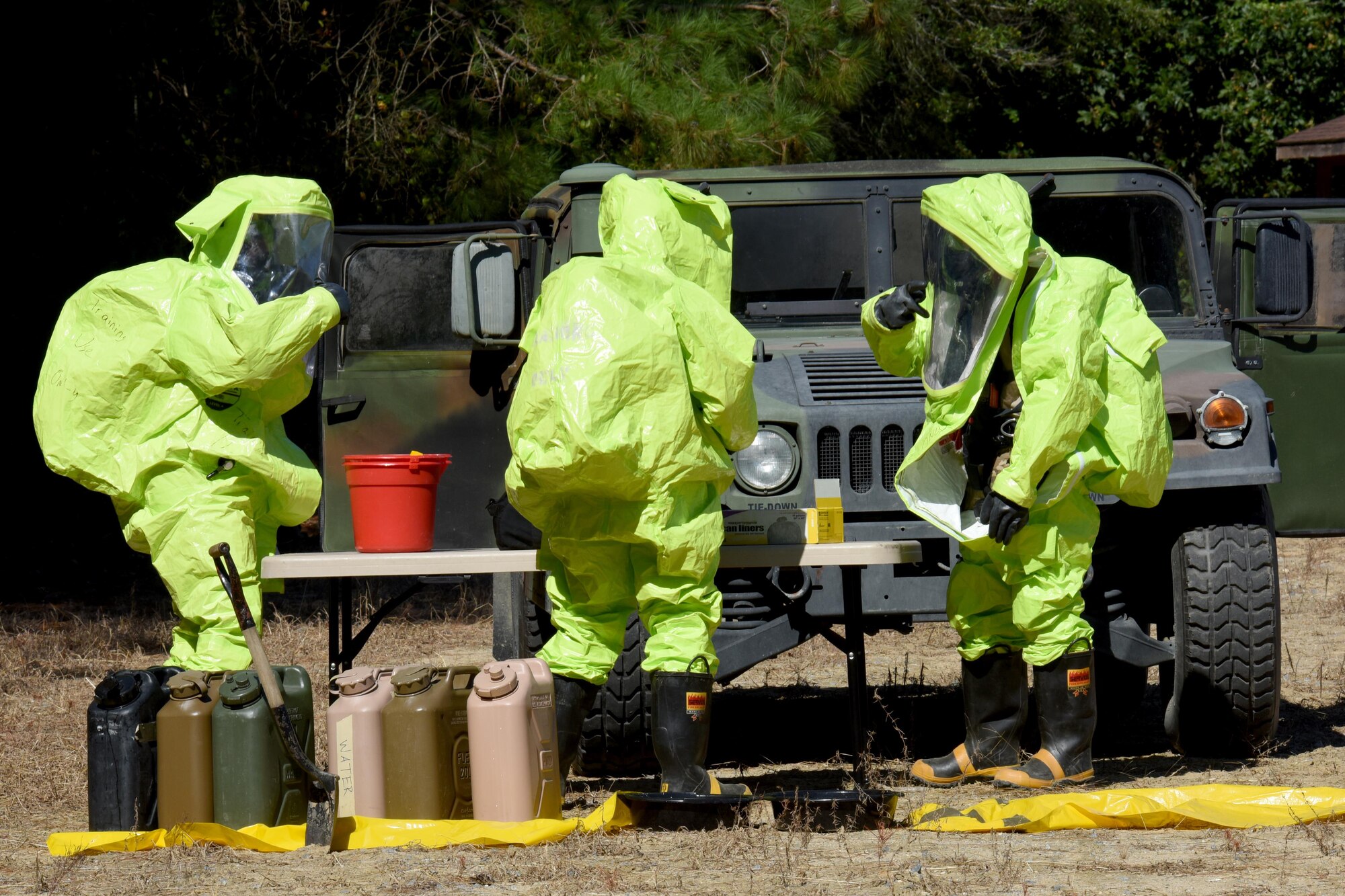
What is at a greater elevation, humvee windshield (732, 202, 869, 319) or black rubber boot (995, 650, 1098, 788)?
humvee windshield (732, 202, 869, 319)

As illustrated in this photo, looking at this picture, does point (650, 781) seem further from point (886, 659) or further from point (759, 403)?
point (886, 659)

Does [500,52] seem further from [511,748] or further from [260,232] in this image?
[511,748]

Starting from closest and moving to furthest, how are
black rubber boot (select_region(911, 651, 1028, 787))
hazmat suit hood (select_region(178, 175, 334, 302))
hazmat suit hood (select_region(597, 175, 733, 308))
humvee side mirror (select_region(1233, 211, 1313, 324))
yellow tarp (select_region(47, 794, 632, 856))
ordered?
yellow tarp (select_region(47, 794, 632, 856)) < hazmat suit hood (select_region(597, 175, 733, 308)) < black rubber boot (select_region(911, 651, 1028, 787)) < hazmat suit hood (select_region(178, 175, 334, 302)) < humvee side mirror (select_region(1233, 211, 1313, 324))

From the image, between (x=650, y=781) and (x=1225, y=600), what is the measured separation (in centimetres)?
196

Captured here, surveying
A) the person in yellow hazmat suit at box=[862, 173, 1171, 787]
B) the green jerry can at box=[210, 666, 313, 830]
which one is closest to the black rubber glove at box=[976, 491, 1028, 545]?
the person in yellow hazmat suit at box=[862, 173, 1171, 787]

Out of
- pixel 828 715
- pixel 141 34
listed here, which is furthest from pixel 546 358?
pixel 141 34

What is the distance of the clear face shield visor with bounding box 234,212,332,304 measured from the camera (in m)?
5.31

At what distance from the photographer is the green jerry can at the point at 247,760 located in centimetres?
443

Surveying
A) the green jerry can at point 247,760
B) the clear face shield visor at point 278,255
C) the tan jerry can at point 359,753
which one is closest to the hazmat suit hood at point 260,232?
the clear face shield visor at point 278,255

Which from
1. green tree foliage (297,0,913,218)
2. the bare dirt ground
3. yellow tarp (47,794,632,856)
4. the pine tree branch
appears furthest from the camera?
the pine tree branch

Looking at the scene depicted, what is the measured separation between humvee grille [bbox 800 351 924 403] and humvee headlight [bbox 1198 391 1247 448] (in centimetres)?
94

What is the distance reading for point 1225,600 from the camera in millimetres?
5438

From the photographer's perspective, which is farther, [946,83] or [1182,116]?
[1182,116]

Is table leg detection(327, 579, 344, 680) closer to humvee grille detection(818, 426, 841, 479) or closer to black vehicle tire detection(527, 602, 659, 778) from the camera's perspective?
black vehicle tire detection(527, 602, 659, 778)
